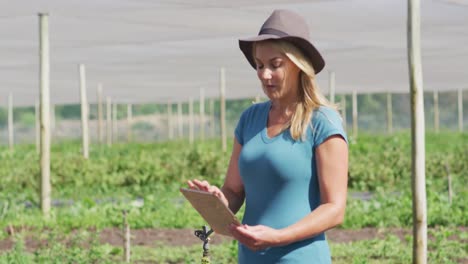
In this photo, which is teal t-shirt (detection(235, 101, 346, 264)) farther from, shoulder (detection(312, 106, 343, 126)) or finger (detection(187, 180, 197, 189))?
finger (detection(187, 180, 197, 189))

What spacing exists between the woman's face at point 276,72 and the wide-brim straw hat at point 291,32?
0.04 meters

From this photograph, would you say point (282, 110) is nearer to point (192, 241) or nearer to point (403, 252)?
point (403, 252)

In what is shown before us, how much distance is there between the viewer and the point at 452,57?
20906mm

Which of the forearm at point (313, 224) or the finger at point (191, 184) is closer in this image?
the forearm at point (313, 224)

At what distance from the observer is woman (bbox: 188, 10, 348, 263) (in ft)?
9.57

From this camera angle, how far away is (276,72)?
2.96m

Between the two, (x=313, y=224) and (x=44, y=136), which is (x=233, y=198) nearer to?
(x=313, y=224)

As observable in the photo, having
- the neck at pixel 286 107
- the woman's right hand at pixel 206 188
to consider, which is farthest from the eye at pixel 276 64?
the woman's right hand at pixel 206 188

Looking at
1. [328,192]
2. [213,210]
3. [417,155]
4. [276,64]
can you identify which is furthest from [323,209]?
[417,155]

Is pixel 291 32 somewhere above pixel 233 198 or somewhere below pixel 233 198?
above

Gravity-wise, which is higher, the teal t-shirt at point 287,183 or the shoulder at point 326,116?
the shoulder at point 326,116

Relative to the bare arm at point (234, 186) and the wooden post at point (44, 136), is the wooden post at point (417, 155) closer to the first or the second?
the bare arm at point (234, 186)

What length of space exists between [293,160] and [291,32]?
0.34m

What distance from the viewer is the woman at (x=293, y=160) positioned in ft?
9.57
